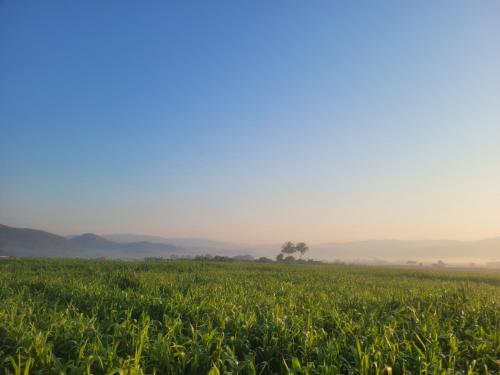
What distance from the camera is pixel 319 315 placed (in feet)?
26.2

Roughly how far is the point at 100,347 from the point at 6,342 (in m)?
1.96

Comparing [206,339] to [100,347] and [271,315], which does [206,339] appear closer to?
[100,347]

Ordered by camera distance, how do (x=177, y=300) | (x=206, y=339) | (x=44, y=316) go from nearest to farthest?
(x=206, y=339)
(x=44, y=316)
(x=177, y=300)

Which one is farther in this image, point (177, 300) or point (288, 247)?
point (288, 247)

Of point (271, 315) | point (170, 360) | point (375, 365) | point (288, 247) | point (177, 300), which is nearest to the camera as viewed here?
point (375, 365)

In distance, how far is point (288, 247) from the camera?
15425 cm

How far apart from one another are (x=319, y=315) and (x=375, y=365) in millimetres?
3457

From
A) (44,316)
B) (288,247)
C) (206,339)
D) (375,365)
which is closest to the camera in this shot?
(375,365)

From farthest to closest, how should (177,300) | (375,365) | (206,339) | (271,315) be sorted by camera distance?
(177,300)
(271,315)
(206,339)
(375,365)

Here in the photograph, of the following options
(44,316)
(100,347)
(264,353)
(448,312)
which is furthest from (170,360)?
(448,312)

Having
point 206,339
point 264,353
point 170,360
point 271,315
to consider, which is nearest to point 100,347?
point 170,360

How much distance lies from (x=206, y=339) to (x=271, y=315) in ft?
8.31

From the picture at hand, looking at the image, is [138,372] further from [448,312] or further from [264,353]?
[448,312]

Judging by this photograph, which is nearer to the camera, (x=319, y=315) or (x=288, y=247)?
(x=319, y=315)
